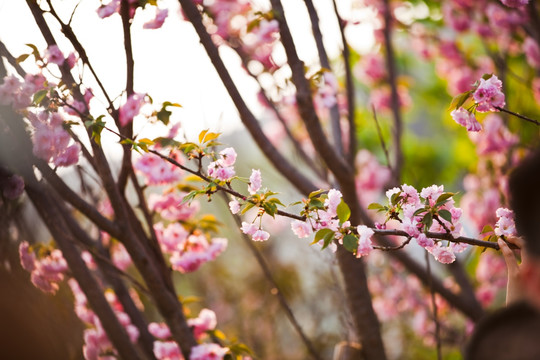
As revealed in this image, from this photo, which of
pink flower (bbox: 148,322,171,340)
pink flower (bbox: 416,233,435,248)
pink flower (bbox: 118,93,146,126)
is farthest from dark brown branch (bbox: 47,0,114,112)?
pink flower (bbox: 416,233,435,248)

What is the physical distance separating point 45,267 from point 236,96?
86 centimetres

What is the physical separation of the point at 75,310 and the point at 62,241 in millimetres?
365

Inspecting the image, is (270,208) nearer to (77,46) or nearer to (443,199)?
(443,199)

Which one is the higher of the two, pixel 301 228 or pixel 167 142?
pixel 167 142

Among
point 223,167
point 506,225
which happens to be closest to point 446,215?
point 506,225

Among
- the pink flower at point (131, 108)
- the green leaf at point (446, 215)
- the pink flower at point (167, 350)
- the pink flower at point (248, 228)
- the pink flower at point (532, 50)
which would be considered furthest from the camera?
the pink flower at point (532, 50)

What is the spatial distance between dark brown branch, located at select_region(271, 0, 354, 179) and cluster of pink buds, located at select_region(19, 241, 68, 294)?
981 mm

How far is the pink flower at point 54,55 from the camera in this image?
1795 millimetres

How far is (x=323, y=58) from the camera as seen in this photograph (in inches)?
98.7

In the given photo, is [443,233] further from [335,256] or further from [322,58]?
[322,58]

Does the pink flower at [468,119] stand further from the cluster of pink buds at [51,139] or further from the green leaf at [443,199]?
the cluster of pink buds at [51,139]

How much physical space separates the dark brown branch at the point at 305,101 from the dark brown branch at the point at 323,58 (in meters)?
0.19

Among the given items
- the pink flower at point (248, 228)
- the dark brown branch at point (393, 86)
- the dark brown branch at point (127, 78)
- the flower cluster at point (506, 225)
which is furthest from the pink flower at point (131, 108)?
A: the dark brown branch at point (393, 86)

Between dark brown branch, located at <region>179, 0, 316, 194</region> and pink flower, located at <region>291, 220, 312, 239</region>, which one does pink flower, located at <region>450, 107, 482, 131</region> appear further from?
dark brown branch, located at <region>179, 0, 316, 194</region>
